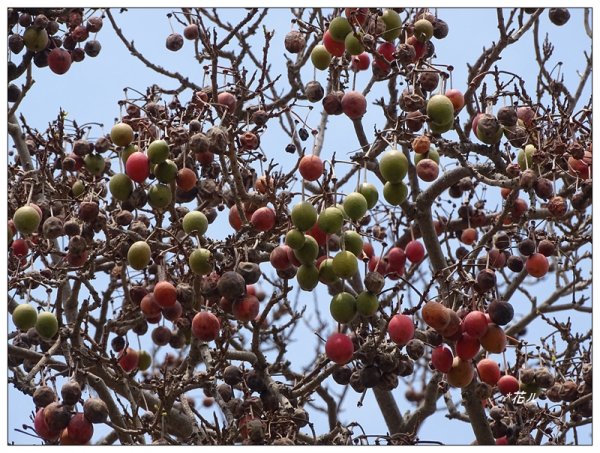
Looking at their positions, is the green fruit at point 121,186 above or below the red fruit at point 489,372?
above

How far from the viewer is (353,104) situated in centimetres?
457

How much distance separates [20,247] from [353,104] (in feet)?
6.32

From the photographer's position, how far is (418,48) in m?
4.90

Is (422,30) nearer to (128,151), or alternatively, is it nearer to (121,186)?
(128,151)

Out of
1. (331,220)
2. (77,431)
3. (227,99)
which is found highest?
(227,99)

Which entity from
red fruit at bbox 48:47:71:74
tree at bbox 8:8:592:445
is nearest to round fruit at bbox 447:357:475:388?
tree at bbox 8:8:592:445

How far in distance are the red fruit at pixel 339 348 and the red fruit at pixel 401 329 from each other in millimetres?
190

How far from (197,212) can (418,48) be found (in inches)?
59.1

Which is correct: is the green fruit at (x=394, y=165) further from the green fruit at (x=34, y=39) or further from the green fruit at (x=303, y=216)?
the green fruit at (x=34, y=39)

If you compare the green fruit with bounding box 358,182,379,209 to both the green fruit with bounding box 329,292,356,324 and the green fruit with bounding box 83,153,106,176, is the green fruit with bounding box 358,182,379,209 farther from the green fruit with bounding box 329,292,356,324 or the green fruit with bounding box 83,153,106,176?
the green fruit with bounding box 83,153,106,176

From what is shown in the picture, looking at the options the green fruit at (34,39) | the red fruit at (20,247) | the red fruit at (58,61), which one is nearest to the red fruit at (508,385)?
the red fruit at (20,247)

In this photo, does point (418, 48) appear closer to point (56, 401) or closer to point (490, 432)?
point (490, 432)

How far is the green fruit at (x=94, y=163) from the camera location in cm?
486

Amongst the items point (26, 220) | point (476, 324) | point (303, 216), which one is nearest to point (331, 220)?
point (303, 216)
